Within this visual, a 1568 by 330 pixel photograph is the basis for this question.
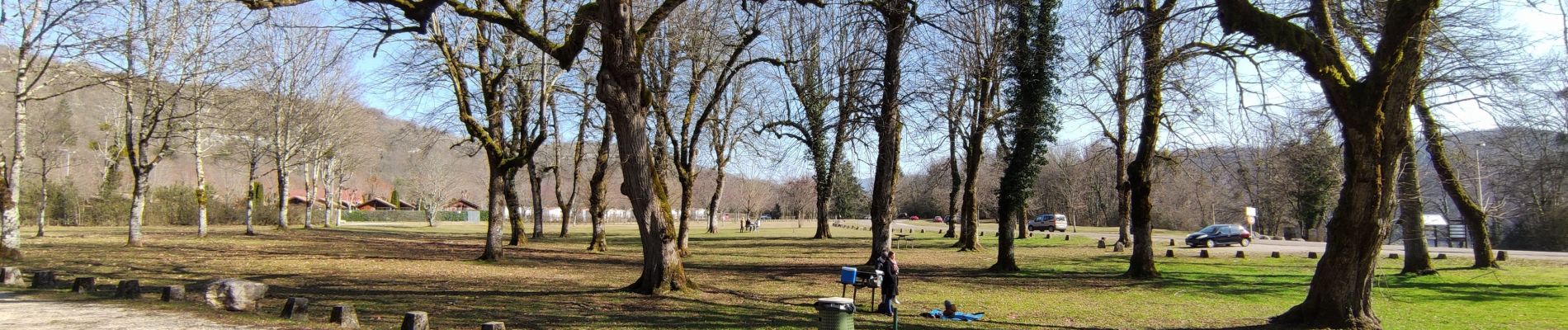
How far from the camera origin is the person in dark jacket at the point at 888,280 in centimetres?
987

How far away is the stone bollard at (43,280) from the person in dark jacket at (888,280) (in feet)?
38.2

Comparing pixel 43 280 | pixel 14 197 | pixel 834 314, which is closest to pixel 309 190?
pixel 14 197

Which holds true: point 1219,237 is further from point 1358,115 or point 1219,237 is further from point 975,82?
point 1358,115

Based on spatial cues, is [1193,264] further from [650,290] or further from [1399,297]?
[650,290]

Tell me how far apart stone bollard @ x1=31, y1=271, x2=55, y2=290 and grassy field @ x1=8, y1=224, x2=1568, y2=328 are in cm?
135

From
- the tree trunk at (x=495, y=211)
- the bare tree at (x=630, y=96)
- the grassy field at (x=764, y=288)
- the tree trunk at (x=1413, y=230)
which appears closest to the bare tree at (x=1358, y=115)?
the grassy field at (x=764, y=288)

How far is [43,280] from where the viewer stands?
10820mm

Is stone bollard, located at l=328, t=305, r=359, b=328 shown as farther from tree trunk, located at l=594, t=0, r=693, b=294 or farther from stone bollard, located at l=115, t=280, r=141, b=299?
stone bollard, located at l=115, t=280, r=141, b=299

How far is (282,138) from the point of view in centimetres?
3472

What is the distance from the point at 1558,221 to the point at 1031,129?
2744 cm

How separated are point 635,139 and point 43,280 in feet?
27.9

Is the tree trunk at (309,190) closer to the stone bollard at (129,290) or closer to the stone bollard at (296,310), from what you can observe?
the stone bollard at (129,290)

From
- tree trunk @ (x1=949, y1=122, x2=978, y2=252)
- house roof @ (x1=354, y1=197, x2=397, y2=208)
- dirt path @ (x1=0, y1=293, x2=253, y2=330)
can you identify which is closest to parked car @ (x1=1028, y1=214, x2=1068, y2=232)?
tree trunk @ (x1=949, y1=122, x2=978, y2=252)

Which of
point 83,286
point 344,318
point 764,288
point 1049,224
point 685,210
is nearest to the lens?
point 344,318
